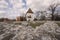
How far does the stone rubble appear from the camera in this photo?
1.84m

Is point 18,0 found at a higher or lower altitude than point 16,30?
higher

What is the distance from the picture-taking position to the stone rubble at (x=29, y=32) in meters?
1.84

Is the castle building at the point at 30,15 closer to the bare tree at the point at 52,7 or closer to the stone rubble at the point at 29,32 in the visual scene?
the stone rubble at the point at 29,32

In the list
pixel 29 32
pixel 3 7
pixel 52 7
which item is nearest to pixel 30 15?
pixel 29 32

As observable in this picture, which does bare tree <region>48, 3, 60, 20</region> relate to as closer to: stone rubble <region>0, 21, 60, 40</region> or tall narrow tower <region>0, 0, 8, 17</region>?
stone rubble <region>0, 21, 60, 40</region>

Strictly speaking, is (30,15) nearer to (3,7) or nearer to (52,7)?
(52,7)

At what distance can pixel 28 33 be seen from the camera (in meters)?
1.89

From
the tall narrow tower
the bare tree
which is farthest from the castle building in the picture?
the tall narrow tower

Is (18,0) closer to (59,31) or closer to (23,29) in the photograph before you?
(23,29)

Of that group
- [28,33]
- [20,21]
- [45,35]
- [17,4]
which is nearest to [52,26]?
[45,35]

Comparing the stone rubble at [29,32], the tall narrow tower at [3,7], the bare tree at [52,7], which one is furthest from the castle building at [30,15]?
the tall narrow tower at [3,7]

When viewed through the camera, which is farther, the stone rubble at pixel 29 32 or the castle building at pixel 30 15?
the castle building at pixel 30 15

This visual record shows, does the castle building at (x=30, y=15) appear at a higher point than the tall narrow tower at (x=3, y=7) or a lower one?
lower

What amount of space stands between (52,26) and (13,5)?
947 millimetres
